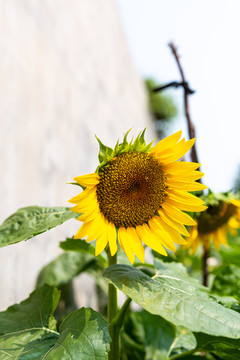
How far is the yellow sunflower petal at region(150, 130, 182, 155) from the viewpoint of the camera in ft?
1.43

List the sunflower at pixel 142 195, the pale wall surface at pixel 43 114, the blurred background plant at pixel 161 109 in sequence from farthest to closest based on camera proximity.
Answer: the blurred background plant at pixel 161 109 → the pale wall surface at pixel 43 114 → the sunflower at pixel 142 195

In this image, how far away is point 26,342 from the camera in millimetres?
409

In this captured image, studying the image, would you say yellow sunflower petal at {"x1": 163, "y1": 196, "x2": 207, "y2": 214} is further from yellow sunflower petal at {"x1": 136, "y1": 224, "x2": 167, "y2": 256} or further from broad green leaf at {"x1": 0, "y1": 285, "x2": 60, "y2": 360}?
broad green leaf at {"x1": 0, "y1": 285, "x2": 60, "y2": 360}

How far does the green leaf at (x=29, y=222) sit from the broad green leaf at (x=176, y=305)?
0.29ft

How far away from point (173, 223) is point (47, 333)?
0.20m

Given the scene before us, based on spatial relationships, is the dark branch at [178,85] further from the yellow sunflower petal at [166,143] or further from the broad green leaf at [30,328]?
the broad green leaf at [30,328]

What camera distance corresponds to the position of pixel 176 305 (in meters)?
0.35

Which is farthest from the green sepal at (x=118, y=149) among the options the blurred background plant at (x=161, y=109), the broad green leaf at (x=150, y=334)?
the blurred background plant at (x=161, y=109)

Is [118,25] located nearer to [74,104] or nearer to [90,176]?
[74,104]

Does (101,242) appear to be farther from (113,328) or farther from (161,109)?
(161,109)

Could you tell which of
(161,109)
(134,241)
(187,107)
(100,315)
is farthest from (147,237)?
(161,109)

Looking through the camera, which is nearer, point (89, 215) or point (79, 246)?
point (89, 215)

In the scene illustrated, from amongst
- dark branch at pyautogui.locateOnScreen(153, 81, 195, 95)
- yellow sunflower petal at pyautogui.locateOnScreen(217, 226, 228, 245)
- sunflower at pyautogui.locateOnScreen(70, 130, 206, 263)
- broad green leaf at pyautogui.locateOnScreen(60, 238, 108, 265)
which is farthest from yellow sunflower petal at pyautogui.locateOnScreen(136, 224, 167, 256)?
yellow sunflower petal at pyautogui.locateOnScreen(217, 226, 228, 245)

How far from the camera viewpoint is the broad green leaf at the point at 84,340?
331 mm
